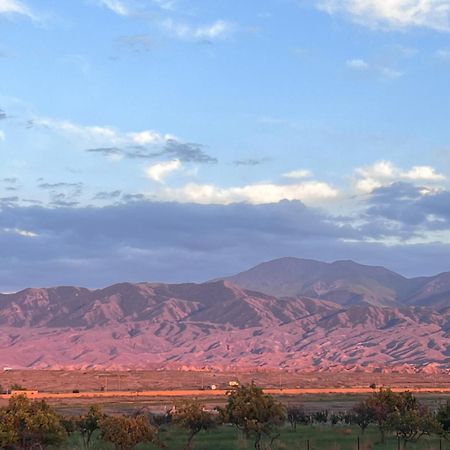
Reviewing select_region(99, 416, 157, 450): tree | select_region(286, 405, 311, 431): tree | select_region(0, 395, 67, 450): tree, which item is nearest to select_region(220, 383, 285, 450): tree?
select_region(99, 416, 157, 450): tree

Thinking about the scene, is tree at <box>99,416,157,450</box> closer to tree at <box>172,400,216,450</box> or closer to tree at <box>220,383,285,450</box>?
tree at <box>220,383,285,450</box>

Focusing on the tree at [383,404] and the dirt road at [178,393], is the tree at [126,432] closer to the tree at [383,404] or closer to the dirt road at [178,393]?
the tree at [383,404]

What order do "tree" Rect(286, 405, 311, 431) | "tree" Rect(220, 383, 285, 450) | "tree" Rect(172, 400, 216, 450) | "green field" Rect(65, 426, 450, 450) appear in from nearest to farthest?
"tree" Rect(220, 383, 285, 450) → "tree" Rect(172, 400, 216, 450) → "green field" Rect(65, 426, 450, 450) → "tree" Rect(286, 405, 311, 431)

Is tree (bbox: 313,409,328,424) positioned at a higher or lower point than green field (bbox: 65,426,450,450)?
lower

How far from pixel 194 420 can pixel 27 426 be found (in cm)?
1233

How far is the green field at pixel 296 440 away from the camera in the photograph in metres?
47.8

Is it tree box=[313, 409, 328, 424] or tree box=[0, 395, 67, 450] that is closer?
tree box=[0, 395, 67, 450]

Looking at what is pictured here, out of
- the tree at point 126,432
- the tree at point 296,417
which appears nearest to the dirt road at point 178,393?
the tree at point 296,417

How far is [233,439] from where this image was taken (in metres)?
54.0

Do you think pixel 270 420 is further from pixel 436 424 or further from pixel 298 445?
pixel 436 424

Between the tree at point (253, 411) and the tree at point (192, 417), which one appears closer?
the tree at point (253, 411)

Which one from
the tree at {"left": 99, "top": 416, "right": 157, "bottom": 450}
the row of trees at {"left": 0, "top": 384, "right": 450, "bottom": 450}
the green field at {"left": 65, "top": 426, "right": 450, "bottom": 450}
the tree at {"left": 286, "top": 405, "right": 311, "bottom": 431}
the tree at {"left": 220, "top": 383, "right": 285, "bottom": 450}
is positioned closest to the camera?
the row of trees at {"left": 0, "top": 384, "right": 450, "bottom": 450}

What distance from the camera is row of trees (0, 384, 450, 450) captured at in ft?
119

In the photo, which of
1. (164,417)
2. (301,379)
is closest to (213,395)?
(164,417)
